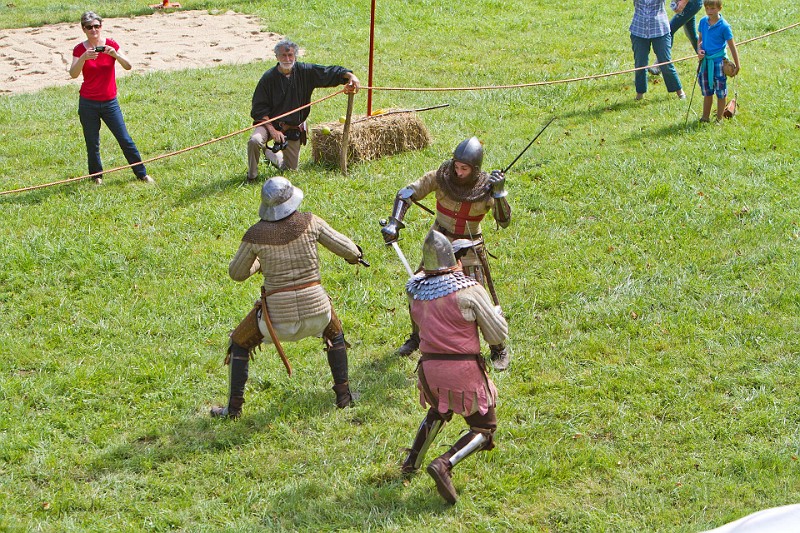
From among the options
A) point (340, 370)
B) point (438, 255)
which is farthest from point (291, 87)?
point (438, 255)

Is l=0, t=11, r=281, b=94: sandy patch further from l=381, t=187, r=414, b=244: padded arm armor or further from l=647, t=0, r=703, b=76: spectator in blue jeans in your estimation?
l=381, t=187, r=414, b=244: padded arm armor

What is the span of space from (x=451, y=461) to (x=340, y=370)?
1395 millimetres

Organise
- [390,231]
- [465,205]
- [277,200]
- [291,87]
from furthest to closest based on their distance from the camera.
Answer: [291,87] < [465,205] < [390,231] < [277,200]

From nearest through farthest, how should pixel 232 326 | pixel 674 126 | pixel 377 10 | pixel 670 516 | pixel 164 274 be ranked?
pixel 670 516
pixel 232 326
pixel 164 274
pixel 674 126
pixel 377 10

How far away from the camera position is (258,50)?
16.3 metres

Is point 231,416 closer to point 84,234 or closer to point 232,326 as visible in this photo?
point 232,326

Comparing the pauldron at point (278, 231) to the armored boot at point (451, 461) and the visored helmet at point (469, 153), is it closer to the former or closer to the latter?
the visored helmet at point (469, 153)

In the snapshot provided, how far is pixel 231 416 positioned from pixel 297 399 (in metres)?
0.51

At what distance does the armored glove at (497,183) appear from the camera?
662 cm

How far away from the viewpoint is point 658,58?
1300cm

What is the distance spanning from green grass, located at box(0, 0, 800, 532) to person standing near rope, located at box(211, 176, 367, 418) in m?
0.62

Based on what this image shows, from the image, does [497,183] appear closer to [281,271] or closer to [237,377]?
[281,271]

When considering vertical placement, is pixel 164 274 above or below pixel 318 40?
below

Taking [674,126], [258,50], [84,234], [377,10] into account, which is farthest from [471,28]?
[84,234]
